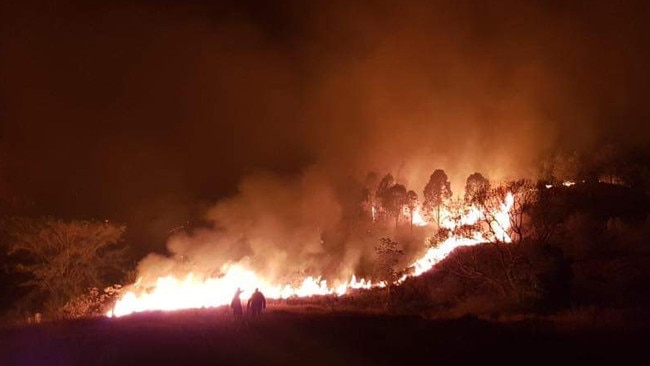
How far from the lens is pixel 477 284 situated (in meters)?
33.8

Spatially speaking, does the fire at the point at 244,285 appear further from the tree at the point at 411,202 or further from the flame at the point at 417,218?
the flame at the point at 417,218

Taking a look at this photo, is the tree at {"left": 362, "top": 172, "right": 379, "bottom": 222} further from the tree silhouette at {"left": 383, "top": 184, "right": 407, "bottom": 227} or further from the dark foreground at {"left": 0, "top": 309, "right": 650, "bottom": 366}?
the dark foreground at {"left": 0, "top": 309, "right": 650, "bottom": 366}

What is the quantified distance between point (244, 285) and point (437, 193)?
65.7 feet

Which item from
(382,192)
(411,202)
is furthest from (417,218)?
(382,192)

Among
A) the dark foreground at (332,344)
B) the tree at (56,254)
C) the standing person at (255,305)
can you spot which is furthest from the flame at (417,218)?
the dark foreground at (332,344)

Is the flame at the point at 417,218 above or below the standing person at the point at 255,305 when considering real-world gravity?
above

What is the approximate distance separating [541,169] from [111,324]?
47.5m

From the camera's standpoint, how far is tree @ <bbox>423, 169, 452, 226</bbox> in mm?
53094

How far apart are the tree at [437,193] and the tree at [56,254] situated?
1064 inches

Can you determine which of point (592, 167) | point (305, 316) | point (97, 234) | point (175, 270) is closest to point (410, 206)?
point (592, 167)

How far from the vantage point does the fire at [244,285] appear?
3541 centimetres

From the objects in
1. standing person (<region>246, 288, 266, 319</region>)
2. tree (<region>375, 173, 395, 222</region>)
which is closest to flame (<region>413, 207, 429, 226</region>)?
tree (<region>375, 173, 395, 222</region>)

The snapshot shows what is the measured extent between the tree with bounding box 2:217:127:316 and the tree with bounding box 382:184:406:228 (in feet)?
81.6

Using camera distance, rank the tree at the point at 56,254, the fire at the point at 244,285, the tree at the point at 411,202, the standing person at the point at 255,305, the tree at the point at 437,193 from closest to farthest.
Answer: the standing person at the point at 255,305 → the fire at the point at 244,285 → the tree at the point at 56,254 → the tree at the point at 437,193 → the tree at the point at 411,202
